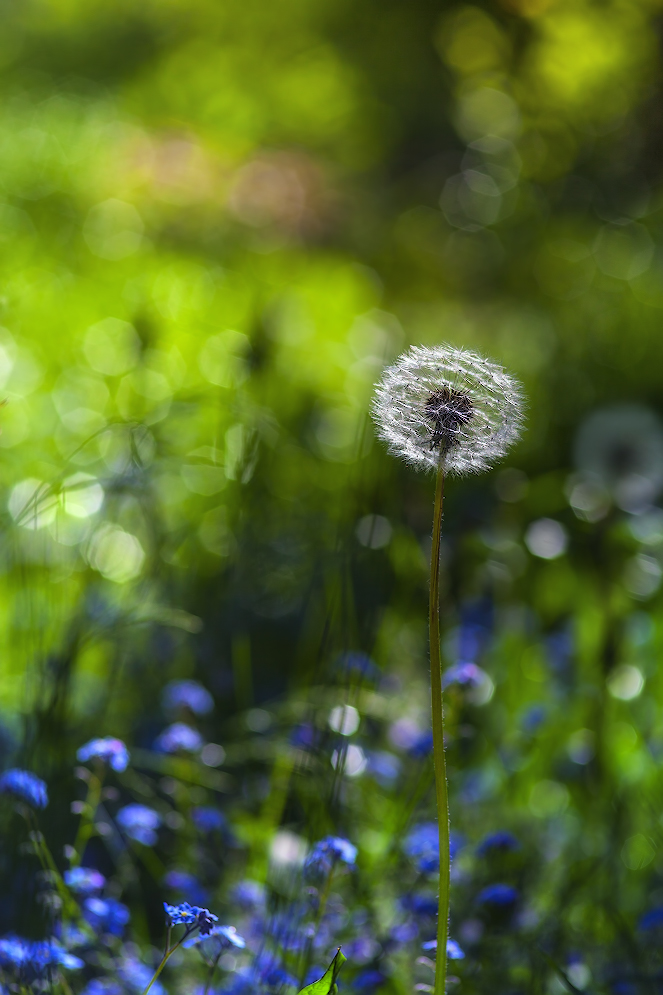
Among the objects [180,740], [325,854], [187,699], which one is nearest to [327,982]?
[325,854]

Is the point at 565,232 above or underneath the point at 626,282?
above

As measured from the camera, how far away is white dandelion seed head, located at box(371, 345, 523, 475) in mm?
660

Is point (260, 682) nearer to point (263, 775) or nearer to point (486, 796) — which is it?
point (263, 775)

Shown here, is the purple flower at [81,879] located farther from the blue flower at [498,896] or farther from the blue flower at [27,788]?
the blue flower at [498,896]

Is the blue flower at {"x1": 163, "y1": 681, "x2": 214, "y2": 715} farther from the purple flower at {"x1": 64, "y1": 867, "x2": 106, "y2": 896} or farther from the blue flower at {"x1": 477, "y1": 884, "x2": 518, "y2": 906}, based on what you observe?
the blue flower at {"x1": 477, "y1": 884, "x2": 518, "y2": 906}

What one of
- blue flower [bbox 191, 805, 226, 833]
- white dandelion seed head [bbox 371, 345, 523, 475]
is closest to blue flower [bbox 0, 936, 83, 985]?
blue flower [bbox 191, 805, 226, 833]

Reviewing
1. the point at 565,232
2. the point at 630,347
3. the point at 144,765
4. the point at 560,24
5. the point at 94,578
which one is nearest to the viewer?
the point at 144,765

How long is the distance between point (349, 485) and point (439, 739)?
1.48 ft

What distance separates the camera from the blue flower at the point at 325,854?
0.84 metres

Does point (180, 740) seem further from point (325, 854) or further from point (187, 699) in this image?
point (325, 854)

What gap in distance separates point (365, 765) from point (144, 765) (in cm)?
34

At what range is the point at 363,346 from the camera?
354 cm

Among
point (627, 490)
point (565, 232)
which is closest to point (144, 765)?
point (627, 490)

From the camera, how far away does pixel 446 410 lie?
66 centimetres
